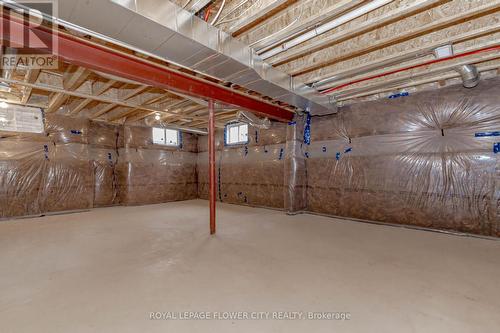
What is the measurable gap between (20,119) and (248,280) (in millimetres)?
5386

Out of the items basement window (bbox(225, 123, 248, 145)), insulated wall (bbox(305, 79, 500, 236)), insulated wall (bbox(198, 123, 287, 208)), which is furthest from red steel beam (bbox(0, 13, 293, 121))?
basement window (bbox(225, 123, 248, 145))

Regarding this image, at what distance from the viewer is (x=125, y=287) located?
1715mm

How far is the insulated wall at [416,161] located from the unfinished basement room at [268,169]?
2 cm

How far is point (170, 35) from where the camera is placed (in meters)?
1.85

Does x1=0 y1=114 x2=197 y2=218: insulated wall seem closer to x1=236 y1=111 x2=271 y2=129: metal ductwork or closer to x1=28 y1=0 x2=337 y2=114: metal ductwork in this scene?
x1=236 y1=111 x2=271 y2=129: metal ductwork

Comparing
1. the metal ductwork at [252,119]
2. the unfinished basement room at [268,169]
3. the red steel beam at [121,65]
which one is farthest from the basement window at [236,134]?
the red steel beam at [121,65]

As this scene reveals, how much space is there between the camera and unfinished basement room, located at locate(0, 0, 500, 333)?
5.00 feet

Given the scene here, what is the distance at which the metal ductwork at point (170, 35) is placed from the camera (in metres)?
1.57

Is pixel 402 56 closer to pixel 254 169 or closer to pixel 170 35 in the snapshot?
pixel 170 35

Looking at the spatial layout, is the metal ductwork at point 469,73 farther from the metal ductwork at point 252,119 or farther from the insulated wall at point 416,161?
the metal ductwork at point 252,119

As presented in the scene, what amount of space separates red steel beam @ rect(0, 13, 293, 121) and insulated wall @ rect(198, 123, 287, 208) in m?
1.79

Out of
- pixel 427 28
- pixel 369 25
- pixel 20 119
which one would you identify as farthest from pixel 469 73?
pixel 20 119

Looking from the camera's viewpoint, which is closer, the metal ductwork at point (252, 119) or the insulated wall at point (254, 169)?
the metal ductwork at point (252, 119)

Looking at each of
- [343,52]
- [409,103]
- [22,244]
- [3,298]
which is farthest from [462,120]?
[22,244]
